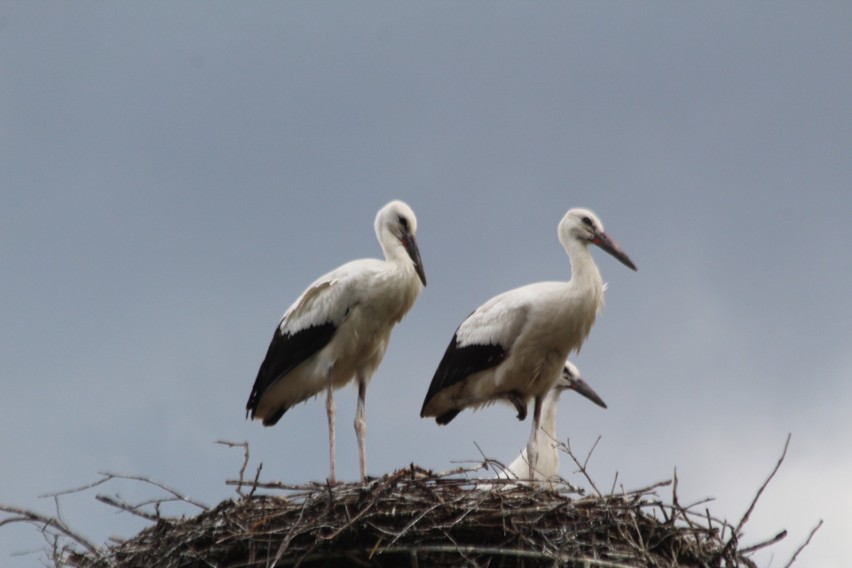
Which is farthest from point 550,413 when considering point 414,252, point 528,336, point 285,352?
point 285,352

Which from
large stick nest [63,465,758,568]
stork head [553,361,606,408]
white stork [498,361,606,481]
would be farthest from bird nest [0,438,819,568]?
stork head [553,361,606,408]

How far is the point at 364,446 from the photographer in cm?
998

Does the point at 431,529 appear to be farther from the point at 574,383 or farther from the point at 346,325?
the point at 574,383

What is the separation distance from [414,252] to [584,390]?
221 centimetres

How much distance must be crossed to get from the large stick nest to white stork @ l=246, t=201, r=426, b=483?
1770 mm

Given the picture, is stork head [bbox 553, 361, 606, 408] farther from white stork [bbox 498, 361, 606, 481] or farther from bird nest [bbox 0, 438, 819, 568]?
bird nest [bbox 0, 438, 819, 568]

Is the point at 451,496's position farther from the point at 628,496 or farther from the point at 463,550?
the point at 628,496

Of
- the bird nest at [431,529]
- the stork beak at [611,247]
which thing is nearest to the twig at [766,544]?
the bird nest at [431,529]

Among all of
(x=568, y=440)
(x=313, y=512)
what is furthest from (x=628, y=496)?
(x=313, y=512)

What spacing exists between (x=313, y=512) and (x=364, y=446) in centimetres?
211

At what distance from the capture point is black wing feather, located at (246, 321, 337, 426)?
32.6 ft

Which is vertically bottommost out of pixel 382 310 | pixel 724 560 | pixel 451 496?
pixel 724 560

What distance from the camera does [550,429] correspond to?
11.1m

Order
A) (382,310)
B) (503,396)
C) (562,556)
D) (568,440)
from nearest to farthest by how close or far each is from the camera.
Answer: (562,556) < (568,440) < (382,310) < (503,396)
